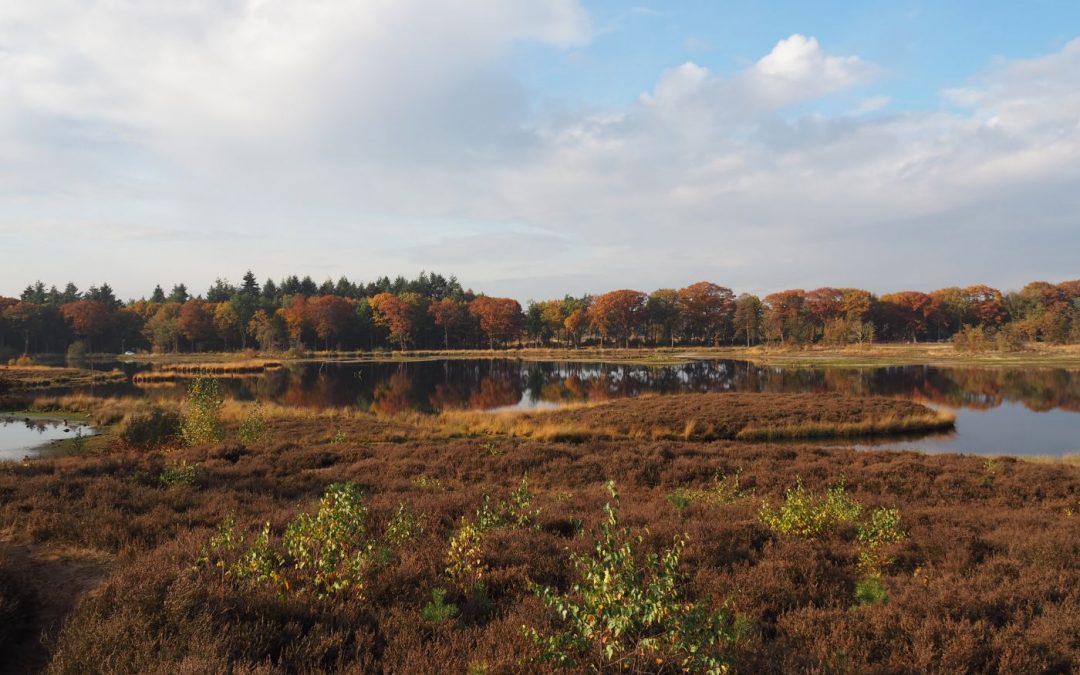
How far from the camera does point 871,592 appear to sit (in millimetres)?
6973

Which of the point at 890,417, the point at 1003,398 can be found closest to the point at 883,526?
the point at 890,417

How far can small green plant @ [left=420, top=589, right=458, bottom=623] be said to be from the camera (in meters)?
5.83

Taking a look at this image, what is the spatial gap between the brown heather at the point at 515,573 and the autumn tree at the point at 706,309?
423 ft

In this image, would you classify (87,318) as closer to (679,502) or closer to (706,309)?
(706,309)

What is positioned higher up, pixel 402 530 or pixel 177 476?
pixel 402 530

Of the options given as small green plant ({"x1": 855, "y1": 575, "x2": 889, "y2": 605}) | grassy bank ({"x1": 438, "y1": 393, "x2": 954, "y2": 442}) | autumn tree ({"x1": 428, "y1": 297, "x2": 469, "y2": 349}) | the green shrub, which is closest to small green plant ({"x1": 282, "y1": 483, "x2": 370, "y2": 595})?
small green plant ({"x1": 855, "y1": 575, "x2": 889, "y2": 605})

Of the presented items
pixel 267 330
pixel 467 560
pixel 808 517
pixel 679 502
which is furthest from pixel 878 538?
pixel 267 330

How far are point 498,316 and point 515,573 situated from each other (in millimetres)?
132719

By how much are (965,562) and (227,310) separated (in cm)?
14472

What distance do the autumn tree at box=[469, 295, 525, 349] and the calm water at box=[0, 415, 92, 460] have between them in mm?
106710

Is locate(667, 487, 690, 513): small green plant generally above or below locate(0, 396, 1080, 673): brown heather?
below

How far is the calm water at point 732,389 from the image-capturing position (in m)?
31.3

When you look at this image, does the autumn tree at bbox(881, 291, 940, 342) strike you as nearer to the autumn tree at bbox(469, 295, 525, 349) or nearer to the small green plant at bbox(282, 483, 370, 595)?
the autumn tree at bbox(469, 295, 525, 349)

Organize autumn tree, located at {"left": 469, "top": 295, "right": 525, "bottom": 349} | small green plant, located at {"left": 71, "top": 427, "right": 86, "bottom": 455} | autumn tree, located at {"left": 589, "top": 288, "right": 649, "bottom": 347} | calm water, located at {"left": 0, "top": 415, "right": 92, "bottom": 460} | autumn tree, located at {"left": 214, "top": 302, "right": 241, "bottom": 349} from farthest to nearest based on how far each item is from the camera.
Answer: autumn tree, located at {"left": 469, "top": 295, "right": 525, "bottom": 349} → autumn tree, located at {"left": 589, "top": 288, "right": 649, "bottom": 347} → autumn tree, located at {"left": 214, "top": 302, "right": 241, "bottom": 349} → calm water, located at {"left": 0, "top": 415, "right": 92, "bottom": 460} → small green plant, located at {"left": 71, "top": 427, "right": 86, "bottom": 455}
